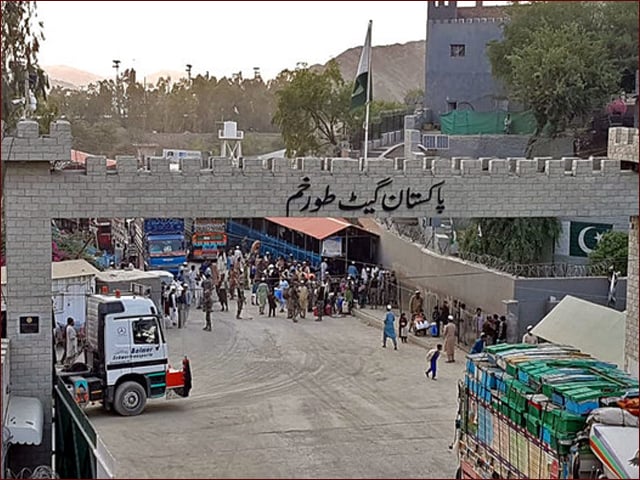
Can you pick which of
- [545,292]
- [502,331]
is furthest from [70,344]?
[545,292]

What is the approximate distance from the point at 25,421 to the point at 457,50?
104ft

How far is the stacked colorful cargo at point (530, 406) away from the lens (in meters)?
9.56

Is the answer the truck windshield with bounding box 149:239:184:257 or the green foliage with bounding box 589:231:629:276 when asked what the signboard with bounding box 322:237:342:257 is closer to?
the truck windshield with bounding box 149:239:184:257

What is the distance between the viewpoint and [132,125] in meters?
77.7

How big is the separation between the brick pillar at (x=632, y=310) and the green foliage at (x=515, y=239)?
7903mm

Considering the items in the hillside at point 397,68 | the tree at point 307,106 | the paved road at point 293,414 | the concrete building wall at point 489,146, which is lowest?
the paved road at point 293,414

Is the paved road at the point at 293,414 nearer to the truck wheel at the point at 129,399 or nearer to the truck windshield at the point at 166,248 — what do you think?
the truck wheel at the point at 129,399

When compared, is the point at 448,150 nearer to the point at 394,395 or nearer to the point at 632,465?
the point at 394,395

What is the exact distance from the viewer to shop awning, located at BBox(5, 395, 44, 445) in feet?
40.0

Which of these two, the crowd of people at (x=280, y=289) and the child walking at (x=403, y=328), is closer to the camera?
the child walking at (x=403, y=328)

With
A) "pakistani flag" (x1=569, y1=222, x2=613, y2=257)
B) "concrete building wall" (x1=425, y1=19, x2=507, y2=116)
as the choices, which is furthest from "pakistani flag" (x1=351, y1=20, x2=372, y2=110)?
"concrete building wall" (x1=425, y1=19, x2=507, y2=116)

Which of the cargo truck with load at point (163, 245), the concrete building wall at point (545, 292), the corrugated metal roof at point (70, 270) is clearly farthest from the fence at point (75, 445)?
the cargo truck with load at point (163, 245)

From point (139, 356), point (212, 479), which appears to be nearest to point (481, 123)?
point (139, 356)

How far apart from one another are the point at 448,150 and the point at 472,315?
13855 millimetres
